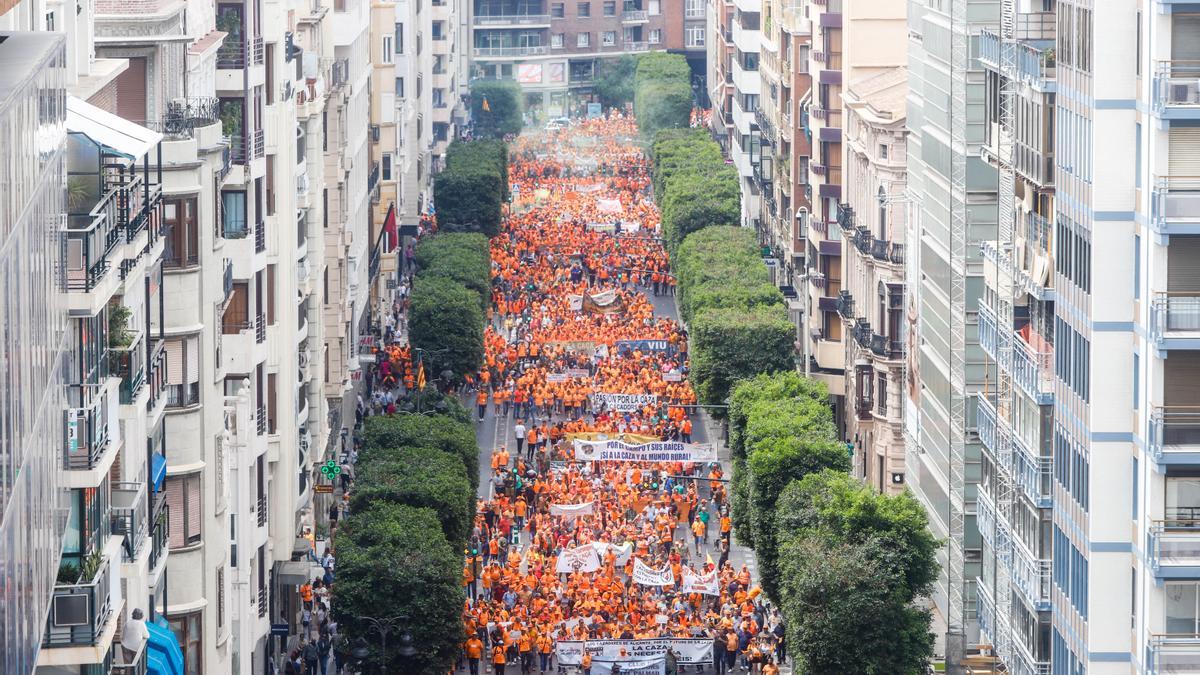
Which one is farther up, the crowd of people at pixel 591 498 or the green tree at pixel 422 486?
the green tree at pixel 422 486

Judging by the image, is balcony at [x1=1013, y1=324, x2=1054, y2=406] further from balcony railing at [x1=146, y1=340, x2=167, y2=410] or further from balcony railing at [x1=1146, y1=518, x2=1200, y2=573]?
balcony railing at [x1=146, y1=340, x2=167, y2=410]

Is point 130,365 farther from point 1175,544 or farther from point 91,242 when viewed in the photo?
point 1175,544

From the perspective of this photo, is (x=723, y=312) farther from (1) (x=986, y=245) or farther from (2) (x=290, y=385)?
(1) (x=986, y=245)

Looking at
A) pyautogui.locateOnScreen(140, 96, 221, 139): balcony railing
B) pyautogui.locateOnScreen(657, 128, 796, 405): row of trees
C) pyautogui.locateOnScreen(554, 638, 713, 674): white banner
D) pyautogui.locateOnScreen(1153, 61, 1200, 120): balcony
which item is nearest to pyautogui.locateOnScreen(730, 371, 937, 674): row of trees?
pyautogui.locateOnScreen(554, 638, 713, 674): white banner

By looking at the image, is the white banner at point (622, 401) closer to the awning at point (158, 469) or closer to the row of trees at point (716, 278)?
the row of trees at point (716, 278)

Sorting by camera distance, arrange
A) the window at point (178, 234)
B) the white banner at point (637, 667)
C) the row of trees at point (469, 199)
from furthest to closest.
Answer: the row of trees at point (469, 199), the white banner at point (637, 667), the window at point (178, 234)

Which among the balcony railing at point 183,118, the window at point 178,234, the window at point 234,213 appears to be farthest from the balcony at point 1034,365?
the window at point 234,213
